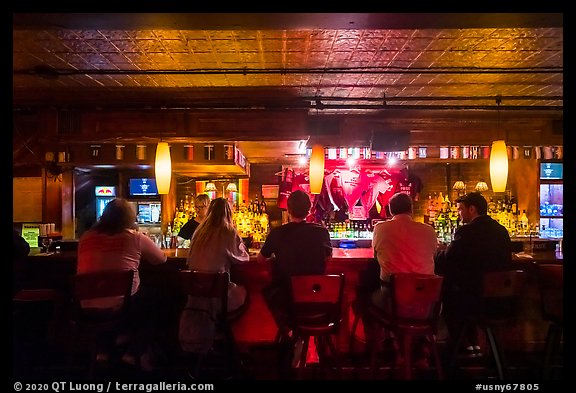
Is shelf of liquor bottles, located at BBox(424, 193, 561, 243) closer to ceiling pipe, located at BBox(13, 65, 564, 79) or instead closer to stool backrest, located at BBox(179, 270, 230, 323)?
ceiling pipe, located at BBox(13, 65, 564, 79)

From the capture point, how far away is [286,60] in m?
4.47

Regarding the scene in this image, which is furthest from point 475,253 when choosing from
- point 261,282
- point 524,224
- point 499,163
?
point 524,224

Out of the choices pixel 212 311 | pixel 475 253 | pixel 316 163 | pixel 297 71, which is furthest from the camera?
Result: pixel 316 163

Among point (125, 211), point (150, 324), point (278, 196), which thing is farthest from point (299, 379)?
point (278, 196)

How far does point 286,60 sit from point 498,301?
3.04 m

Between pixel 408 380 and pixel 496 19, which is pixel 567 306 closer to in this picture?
pixel 408 380

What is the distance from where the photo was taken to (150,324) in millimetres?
4426

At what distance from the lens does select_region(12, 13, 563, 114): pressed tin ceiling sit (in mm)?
3248

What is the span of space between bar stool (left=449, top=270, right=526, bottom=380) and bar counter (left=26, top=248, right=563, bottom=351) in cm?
77

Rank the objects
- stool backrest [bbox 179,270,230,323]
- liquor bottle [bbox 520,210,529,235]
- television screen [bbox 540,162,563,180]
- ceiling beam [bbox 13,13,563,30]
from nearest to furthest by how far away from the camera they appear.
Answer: ceiling beam [bbox 13,13,563,30] → stool backrest [bbox 179,270,230,323] → liquor bottle [bbox 520,210,529,235] → television screen [bbox 540,162,563,180]

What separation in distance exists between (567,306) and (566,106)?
1.53 metres

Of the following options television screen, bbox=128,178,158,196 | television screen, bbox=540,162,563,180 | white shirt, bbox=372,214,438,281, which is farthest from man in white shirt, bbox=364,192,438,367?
television screen, bbox=540,162,563,180

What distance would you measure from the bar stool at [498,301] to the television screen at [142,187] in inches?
253

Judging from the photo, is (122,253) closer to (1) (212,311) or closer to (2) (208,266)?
(2) (208,266)
